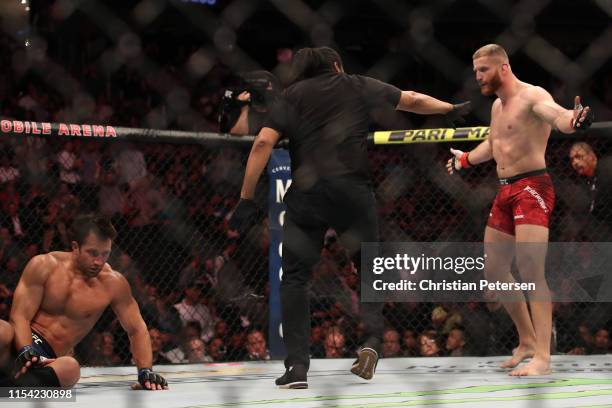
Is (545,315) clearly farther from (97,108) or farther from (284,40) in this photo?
(284,40)

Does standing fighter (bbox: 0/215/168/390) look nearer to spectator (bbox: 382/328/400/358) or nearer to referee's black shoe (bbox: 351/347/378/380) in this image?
referee's black shoe (bbox: 351/347/378/380)

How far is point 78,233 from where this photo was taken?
276 centimetres

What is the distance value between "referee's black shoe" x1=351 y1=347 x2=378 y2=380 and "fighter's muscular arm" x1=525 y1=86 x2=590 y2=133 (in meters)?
0.83

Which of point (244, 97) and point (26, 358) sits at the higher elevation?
point (244, 97)

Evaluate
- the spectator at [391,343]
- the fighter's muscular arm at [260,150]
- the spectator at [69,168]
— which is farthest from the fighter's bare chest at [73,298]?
the spectator at [391,343]

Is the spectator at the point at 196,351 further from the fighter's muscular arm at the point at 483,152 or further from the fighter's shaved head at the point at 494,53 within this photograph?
the fighter's shaved head at the point at 494,53

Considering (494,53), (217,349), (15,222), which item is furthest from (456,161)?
(15,222)

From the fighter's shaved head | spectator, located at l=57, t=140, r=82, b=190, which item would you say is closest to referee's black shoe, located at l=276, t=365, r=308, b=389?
the fighter's shaved head

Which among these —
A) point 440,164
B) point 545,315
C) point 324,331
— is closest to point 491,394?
point 545,315

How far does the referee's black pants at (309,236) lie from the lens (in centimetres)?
270

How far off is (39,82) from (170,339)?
2146 millimetres

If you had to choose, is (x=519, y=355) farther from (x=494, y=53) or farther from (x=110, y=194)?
(x=110, y=194)

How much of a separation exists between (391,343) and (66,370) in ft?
6.43

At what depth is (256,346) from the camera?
12.8 ft
